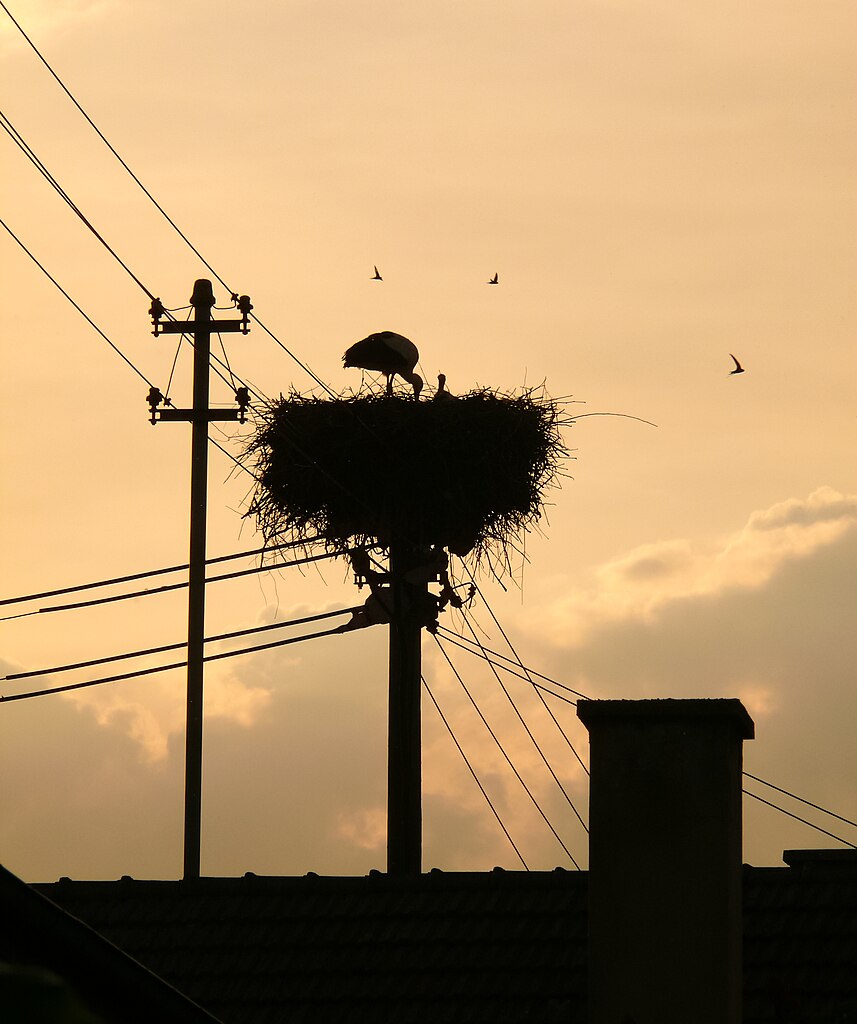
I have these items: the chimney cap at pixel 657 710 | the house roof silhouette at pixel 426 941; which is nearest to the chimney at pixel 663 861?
the chimney cap at pixel 657 710

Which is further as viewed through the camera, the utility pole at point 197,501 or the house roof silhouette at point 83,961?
the utility pole at point 197,501

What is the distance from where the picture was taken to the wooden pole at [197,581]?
12.6m

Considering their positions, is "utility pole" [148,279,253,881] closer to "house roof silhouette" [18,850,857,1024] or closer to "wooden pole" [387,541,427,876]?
"wooden pole" [387,541,427,876]

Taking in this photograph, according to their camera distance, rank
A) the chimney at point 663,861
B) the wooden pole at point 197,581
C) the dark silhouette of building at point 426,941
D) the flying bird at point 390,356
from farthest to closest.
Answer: the flying bird at point 390,356
the wooden pole at point 197,581
the dark silhouette of building at point 426,941
the chimney at point 663,861

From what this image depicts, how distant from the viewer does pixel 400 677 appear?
43.1ft

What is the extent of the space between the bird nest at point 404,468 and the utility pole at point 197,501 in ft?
4.07

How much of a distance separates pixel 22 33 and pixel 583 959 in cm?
663

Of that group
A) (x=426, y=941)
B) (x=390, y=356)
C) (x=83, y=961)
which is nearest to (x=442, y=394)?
(x=390, y=356)

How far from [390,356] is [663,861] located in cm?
953

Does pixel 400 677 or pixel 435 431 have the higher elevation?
pixel 435 431

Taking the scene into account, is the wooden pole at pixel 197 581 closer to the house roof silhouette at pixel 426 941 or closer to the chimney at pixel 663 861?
the house roof silhouette at pixel 426 941

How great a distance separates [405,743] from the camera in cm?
1313

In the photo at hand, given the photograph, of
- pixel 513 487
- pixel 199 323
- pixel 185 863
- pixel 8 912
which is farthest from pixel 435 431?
pixel 8 912

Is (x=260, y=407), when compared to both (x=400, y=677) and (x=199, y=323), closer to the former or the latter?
(x=199, y=323)
